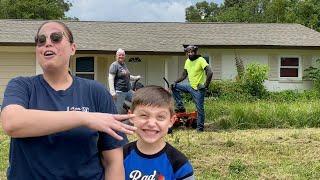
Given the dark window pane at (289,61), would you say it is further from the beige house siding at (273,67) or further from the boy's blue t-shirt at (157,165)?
the boy's blue t-shirt at (157,165)

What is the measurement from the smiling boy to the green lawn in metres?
4.45

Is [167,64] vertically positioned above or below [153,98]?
below

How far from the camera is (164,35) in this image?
24.2 meters

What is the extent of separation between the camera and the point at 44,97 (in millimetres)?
2635

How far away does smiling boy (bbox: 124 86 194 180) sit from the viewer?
2.75 metres

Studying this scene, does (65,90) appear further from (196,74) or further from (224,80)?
(224,80)

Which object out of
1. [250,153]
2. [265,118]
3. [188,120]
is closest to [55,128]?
[250,153]

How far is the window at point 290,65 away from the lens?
80.6 ft

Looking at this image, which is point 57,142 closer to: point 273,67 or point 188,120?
point 188,120

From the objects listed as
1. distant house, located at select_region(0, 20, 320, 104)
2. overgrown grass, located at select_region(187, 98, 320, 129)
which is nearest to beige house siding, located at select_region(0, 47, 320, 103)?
distant house, located at select_region(0, 20, 320, 104)

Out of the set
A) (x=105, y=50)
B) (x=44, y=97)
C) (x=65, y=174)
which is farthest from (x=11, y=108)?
(x=105, y=50)

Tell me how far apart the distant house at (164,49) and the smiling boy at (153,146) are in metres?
18.6

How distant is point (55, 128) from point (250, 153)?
22.1 ft

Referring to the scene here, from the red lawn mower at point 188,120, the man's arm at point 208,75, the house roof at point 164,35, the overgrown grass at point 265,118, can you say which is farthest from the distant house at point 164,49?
the man's arm at point 208,75
